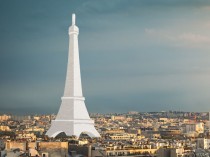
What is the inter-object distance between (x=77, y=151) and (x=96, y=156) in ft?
2.12

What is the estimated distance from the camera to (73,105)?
109 ft

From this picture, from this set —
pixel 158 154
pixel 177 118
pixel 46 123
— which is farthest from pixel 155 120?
pixel 158 154

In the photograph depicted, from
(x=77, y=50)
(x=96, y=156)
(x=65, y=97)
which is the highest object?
(x=77, y=50)

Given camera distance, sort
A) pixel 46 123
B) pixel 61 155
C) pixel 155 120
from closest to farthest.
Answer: pixel 61 155 → pixel 46 123 → pixel 155 120

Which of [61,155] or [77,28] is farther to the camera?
[77,28]

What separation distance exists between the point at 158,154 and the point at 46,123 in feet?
110

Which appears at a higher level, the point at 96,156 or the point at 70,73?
the point at 70,73

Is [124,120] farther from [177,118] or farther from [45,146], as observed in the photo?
[45,146]

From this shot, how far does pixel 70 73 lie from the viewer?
33594 millimetres

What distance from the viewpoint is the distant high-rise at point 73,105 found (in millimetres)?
32750

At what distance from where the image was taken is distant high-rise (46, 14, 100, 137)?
32750mm

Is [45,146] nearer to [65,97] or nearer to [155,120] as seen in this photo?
[65,97]

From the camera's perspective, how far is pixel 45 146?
18047 millimetres

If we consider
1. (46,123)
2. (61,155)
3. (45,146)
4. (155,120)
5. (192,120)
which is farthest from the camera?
(155,120)
